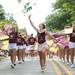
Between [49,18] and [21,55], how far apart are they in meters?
65.6

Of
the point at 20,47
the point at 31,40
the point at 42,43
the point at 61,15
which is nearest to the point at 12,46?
the point at 42,43

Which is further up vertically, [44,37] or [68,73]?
[44,37]

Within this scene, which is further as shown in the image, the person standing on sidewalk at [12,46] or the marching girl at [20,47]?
the marching girl at [20,47]

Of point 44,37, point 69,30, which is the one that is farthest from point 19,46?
point 44,37

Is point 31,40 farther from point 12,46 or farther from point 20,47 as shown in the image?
point 12,46

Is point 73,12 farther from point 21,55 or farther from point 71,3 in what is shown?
point 21,55

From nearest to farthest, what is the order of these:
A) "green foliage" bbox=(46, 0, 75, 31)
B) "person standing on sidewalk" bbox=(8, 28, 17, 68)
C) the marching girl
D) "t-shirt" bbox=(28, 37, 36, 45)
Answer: "person standing on sidewalk" bbox=(8, 28, 17, 68), the marching girl, "t-shirt" bbox=(28, 37, 36, 45), "green foliage" bbox=(46, 0, 75, 31)

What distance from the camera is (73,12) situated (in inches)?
2879

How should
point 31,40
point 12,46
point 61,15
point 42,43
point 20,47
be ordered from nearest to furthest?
point 42,43, point 12,46, point 20,47, point 31,40, point 61,15

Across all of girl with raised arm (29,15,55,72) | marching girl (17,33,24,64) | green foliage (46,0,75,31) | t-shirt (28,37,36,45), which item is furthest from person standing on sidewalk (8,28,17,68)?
green foliage (46,0,75,31)

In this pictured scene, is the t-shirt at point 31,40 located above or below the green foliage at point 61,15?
below

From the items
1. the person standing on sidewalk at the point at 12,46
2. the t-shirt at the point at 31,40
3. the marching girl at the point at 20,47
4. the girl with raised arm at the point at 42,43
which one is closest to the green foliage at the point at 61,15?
the t-shirt at the point at 31,40

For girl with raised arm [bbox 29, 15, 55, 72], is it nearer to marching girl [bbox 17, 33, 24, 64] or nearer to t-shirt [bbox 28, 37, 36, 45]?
marching girl [bbox 17, 33, 24, 64]

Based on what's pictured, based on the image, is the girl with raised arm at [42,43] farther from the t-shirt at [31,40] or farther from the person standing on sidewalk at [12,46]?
the t-shirt at [31,40]
